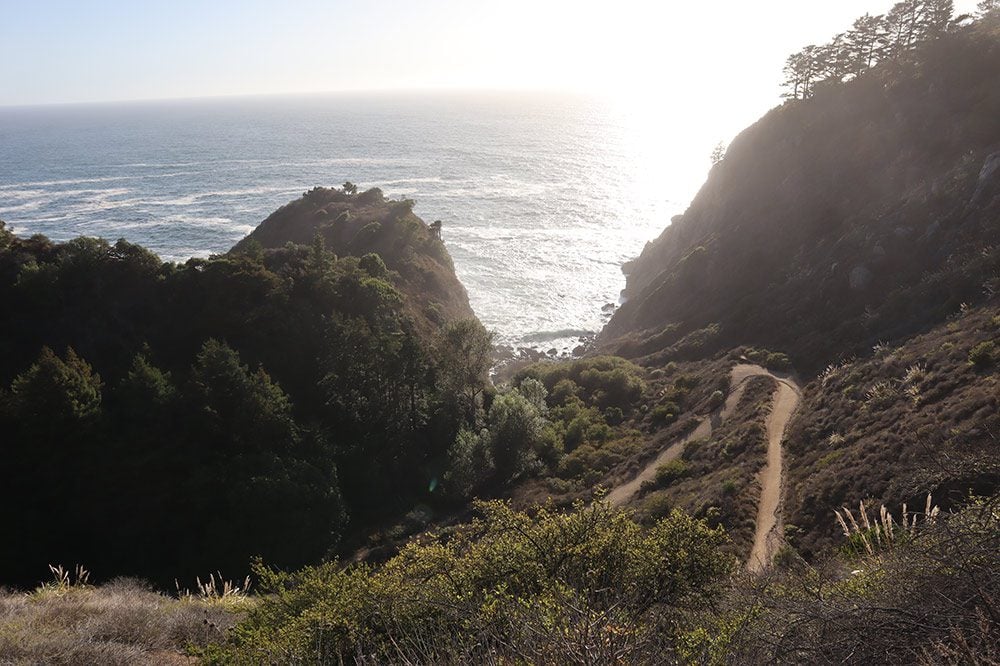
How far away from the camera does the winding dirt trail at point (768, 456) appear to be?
23641 millimetres

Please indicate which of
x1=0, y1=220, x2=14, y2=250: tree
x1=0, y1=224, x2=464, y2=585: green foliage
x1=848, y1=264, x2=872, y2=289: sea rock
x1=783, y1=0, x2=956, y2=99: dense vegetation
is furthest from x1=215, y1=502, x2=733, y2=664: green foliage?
x1=783, y1=0, x2=956, y2=99: dense vegetation

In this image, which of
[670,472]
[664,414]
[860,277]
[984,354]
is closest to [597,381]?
[664,414]

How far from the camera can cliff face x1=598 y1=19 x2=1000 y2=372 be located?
4416 cm

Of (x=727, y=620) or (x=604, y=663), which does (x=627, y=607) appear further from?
(x=604, y=663)

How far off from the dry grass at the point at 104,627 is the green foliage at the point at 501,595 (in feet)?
5.78

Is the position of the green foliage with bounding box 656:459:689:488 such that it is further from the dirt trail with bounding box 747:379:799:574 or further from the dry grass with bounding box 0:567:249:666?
the dry grass with bounding box 0:567:249:666

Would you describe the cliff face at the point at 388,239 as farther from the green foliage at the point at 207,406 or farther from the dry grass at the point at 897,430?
the dry grass at the point at 897,430

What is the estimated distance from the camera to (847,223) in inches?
2229

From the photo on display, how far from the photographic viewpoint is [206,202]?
12975 centimetres

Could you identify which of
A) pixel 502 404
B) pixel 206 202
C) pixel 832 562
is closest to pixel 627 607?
pixel 832 562

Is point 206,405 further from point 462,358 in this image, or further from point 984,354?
point 984,354

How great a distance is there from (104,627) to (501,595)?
11.3 metres

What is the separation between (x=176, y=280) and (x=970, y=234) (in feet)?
209

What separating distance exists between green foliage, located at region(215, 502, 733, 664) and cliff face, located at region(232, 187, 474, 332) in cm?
3739
